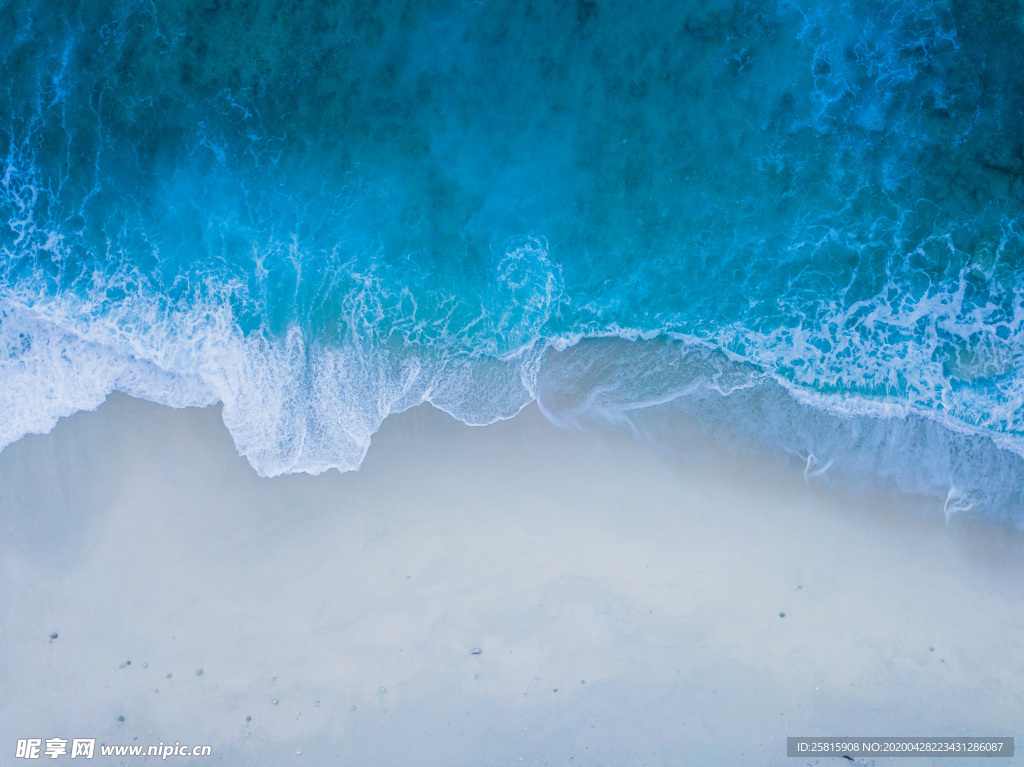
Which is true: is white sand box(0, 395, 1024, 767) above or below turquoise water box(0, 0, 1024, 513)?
below

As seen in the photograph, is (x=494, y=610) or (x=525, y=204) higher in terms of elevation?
(x=525, y=204)

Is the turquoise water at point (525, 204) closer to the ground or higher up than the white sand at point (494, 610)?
higher up

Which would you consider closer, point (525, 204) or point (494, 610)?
point (494, 610)

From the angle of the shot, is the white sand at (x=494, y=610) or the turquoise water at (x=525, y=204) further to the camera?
the turquoise water at (x=525, y=204)

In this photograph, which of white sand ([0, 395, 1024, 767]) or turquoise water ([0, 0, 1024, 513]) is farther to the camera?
turquoise water ([0, 0, 1024, 513])
